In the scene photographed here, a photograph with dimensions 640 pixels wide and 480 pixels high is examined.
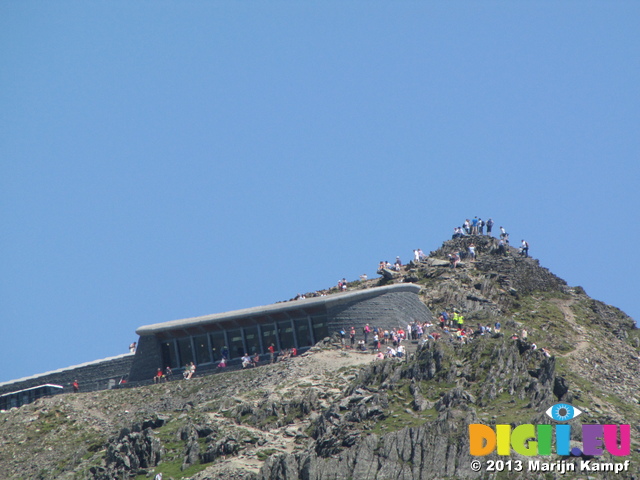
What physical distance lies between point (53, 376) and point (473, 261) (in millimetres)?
44391

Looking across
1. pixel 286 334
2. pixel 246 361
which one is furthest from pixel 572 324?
pixel 246 361

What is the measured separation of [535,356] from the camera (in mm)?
112250

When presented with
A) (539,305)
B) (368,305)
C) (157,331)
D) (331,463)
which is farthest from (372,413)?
(539,305)

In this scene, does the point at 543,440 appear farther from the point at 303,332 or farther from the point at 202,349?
the point at 202,349

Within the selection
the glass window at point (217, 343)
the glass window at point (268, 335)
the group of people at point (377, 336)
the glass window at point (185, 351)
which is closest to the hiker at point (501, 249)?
the group of people at point (377, 336)

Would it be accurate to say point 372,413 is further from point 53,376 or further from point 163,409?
point 53,376

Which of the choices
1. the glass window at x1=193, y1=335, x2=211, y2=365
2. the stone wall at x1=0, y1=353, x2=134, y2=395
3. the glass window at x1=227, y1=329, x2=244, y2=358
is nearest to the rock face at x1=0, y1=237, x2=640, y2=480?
the stone wall at x1=0, y1=353, x2=134, y2=395

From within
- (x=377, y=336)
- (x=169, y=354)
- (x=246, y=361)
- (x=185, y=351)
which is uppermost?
(x=377, y=336)

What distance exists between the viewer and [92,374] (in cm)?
13500

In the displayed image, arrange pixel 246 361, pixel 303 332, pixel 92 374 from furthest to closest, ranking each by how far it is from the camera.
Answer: pixel 92 374 < pixel 303 332 < pixel 246 361

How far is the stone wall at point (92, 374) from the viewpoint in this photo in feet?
439

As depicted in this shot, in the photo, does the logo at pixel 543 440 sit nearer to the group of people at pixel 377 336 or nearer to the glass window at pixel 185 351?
the group of people at pixel 377 336

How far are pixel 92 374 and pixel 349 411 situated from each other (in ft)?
125

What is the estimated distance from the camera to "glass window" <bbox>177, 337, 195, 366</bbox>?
13125cm
